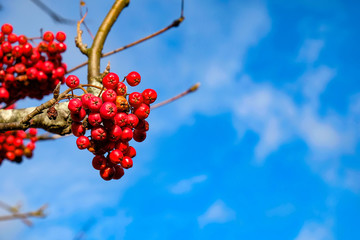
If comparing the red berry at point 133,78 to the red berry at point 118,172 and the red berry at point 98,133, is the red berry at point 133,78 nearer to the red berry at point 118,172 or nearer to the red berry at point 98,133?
the red berry at point 98,133

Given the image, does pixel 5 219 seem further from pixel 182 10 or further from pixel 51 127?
pixel 182 10

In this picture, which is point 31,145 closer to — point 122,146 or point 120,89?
point 122,146

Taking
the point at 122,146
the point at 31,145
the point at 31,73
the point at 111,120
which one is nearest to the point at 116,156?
the point at 122,146

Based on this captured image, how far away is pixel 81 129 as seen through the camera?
9.64 ft

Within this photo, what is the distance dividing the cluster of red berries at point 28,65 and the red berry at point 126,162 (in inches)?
102

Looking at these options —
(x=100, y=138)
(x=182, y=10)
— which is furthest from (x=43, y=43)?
(x=100, y=138)

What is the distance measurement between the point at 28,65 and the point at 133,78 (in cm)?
270

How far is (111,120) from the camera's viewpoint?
2875mm

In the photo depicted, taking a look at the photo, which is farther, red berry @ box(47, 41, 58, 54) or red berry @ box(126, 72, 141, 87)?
red berry @ box(47, 41, 58, 54)

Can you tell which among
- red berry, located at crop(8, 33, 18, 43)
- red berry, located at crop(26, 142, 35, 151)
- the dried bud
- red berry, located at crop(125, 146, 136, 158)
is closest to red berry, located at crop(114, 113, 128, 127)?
red berry, located at crop(125, 146, 136, 158)

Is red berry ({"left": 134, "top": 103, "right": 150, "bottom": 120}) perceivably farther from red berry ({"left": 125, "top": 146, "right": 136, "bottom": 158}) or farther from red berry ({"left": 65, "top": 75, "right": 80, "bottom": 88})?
red berry ({"left": 65, "top": 75, "right": 80, "bottom": 88})

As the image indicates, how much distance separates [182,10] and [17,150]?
3.88m

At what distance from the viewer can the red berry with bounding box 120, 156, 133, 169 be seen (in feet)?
10.0

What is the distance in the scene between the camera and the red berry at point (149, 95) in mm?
2930
